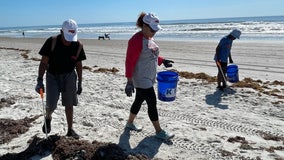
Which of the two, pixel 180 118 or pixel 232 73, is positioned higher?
pixel 232 73

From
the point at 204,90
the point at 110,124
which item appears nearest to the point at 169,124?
the point at 110,124

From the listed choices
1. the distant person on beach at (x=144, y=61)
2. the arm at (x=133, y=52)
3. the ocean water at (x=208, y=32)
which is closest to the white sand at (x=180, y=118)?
the distant person on beach at (x=144, y=61)

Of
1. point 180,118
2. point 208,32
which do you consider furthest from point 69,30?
point 208,32

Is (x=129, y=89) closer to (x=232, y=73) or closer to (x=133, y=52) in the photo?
(x=133, y=52)

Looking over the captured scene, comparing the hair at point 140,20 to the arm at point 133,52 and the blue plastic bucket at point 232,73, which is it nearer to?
the arm at point 133,52

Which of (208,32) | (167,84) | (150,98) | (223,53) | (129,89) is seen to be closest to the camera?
(129,89)

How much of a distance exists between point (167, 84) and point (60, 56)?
1.72 meters

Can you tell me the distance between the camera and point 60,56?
14.3 ft

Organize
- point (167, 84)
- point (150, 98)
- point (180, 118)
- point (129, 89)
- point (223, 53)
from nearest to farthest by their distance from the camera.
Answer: point (129, 89)
point (150, 98)
point (167, 84)
point (180, 118)
point (223, 53)

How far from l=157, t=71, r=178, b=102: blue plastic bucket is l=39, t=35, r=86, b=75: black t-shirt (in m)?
1.33

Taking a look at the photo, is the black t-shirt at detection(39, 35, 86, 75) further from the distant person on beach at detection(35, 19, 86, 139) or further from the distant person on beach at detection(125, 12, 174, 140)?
the distant person on beach at detection(125, 12, 174, 140)

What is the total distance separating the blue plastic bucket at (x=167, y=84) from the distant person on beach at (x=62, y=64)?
130cm

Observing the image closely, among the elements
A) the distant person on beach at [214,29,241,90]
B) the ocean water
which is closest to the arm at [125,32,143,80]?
the distant person on beach at [214,29,241,90]

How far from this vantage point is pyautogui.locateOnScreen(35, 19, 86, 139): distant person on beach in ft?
13.9
